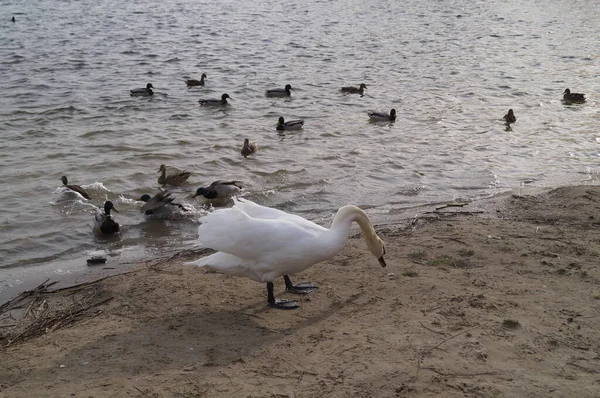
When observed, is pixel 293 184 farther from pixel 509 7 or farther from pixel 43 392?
pixel 509 7

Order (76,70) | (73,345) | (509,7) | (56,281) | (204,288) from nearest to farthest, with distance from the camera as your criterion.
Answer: (73,345) < (204,288) < (56,281) < (76,70) < (509,7)

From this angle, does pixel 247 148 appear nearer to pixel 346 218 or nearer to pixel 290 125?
pixel 290 125

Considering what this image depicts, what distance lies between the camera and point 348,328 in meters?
6.10

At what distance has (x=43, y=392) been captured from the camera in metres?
5.17

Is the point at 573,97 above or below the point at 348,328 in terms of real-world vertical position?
above

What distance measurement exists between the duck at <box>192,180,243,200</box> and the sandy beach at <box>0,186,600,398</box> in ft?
9.50

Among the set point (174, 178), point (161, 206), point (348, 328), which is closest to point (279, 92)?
point (174, 178)

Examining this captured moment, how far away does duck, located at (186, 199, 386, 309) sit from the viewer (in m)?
6.70

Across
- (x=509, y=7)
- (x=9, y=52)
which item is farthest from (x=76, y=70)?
(x=509, y=7)

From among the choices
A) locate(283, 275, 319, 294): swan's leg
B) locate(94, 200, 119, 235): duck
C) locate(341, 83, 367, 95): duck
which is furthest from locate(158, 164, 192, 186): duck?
locate(341, 83, 367, 95): duck

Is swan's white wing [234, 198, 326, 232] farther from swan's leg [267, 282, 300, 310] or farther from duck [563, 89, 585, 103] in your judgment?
duck [563, 89, 585, 103]

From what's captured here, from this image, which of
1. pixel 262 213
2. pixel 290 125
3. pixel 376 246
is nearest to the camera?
pixel 376 246

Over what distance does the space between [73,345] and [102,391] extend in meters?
1.05

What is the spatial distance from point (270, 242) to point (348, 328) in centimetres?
119
